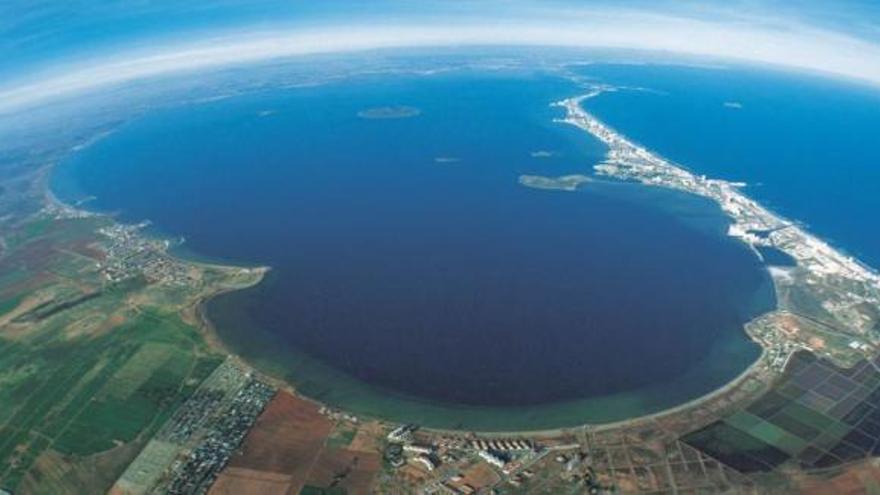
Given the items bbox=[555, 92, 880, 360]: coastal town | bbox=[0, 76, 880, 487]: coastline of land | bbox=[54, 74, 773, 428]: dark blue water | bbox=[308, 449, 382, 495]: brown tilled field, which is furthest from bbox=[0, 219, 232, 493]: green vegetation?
bbox=[555, 92, 880, 360]: coastal town

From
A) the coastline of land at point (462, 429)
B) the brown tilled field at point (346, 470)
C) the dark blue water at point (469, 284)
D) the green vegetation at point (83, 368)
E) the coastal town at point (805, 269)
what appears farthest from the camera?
the coastal town at point (805, 269)

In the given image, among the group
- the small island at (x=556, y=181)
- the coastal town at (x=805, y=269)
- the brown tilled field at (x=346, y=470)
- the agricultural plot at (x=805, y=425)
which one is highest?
the small island at (x=556, y=181)

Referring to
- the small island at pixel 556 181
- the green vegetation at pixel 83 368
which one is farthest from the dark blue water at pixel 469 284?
the green vegetation at pixel 83 368

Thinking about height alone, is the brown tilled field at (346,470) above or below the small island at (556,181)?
below

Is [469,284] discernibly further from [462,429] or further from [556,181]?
[556,181]

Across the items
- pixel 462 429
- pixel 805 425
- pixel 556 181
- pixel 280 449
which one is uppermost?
pixel 556 181

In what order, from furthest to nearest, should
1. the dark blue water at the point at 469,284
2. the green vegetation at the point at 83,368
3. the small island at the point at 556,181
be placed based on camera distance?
the small island at the point at 556,181 → the dark blue water at the point at 469,284 → the green vegetation at the point at 83,368

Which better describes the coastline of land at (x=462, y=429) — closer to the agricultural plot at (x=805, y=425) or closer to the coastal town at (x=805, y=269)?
the coastal town at (x=805, y=269)

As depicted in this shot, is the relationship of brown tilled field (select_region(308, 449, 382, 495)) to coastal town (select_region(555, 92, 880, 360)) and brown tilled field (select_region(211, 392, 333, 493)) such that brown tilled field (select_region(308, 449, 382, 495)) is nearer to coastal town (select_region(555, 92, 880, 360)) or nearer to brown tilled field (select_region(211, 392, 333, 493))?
brown tilled field (select_region(211, 392, 333, 493))

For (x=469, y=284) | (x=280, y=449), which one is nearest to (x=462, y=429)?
(x=280, y=449)
